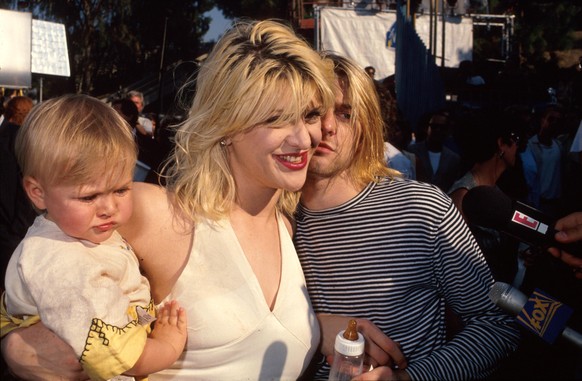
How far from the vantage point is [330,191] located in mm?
2342

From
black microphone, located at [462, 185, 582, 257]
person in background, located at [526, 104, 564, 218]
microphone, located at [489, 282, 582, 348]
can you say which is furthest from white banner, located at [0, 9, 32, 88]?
microphone, located at [489, 282, 582, 348]

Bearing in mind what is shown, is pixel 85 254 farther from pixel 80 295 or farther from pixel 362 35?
pixel 362 35

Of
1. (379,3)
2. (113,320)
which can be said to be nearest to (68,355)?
(113,320)

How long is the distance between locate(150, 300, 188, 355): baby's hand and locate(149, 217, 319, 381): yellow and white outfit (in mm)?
44

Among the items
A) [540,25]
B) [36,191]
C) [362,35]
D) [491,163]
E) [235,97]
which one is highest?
[540,25]

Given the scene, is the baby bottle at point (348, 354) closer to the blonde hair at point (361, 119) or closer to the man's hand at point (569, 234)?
the man's hand at point (569, 234)

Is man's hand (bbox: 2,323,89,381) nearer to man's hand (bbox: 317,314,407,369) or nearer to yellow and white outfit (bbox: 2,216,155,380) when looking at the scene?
yellow and white outfit (bbox: 2,216,155,380)

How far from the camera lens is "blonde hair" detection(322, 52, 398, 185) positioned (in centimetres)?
232

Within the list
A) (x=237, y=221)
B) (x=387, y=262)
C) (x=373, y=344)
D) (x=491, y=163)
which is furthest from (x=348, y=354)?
(x=491, y=163)

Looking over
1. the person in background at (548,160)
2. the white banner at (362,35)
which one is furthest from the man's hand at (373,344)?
the white banner at (362,35)

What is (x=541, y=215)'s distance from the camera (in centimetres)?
165

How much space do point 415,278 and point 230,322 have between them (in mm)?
704

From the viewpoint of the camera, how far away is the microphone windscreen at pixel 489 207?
176 cm

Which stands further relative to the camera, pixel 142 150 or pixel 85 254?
pixel 142 150
